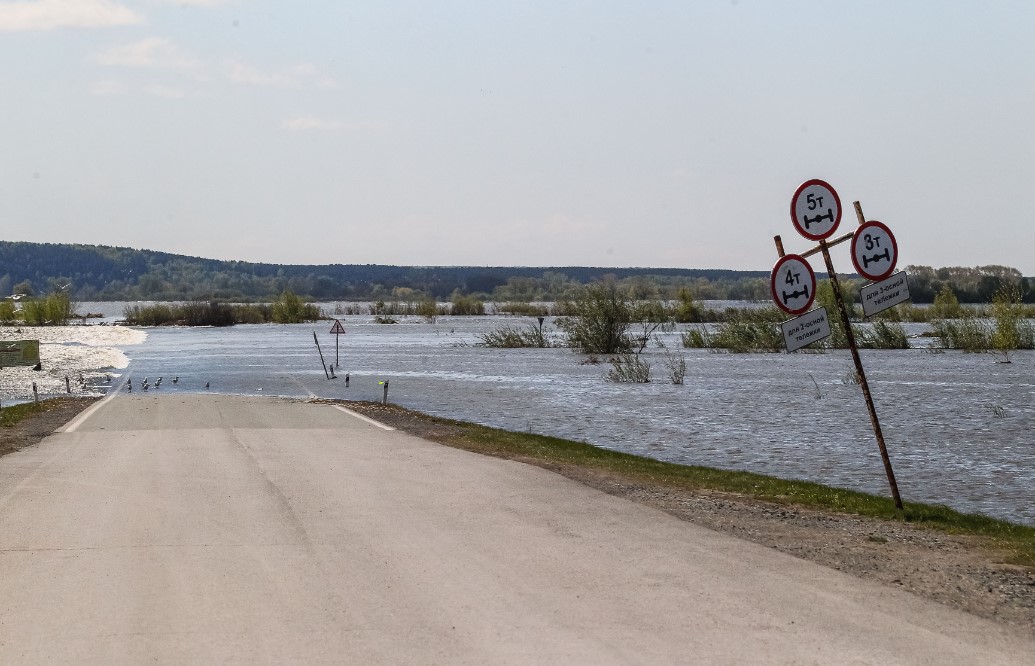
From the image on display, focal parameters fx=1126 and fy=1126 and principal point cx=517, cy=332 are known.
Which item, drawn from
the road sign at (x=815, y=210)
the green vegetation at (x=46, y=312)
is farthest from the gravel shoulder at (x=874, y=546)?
the green vegetation at (x=46, y=312)

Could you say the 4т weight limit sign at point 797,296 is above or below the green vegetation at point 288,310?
above

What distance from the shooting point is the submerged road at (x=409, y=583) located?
21.5 ft

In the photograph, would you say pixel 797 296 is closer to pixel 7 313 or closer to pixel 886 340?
pixel 886 340

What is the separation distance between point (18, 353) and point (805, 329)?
32339 millimetres

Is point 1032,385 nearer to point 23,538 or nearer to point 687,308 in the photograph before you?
point 23,538

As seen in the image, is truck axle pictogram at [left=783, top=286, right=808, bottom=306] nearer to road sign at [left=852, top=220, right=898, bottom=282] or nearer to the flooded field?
road sign at [left=852, top=220, right=898, bottom=282]

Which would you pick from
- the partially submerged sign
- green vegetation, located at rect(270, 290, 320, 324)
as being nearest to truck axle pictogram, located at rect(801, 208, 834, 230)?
the partially submerged sign

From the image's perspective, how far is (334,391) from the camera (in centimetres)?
3728

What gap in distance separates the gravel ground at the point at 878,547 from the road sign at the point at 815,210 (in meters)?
3.10

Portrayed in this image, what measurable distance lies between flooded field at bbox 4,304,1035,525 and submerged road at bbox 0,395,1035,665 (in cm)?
661

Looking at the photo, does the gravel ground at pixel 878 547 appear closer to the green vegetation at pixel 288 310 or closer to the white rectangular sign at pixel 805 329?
the white rectangular sign at pixel 805 329

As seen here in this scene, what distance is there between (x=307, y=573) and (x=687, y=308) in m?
90.3

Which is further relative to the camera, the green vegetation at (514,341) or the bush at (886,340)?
the green vegetation at (514,341)

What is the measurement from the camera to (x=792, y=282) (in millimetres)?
11922
